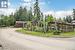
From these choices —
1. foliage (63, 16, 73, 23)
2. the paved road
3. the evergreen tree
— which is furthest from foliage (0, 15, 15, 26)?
foliage (63, 16, 73, 23)

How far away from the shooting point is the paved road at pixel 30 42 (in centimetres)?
282

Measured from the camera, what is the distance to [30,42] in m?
3.09

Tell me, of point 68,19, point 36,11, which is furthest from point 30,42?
point 68,19

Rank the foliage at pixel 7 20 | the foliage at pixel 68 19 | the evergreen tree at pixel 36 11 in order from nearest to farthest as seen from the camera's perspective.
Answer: the foliage at pixel 68 19 → the evergreen tree at pixel 36 11 → the foliage at pixel 7 20

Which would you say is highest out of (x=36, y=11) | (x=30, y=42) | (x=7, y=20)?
(x=36, y=11)

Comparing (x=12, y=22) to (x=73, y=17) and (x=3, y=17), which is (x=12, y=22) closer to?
(x=3, y=17)

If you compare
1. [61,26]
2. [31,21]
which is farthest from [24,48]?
[61,26]

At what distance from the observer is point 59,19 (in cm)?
288

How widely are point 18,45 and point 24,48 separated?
14 cm

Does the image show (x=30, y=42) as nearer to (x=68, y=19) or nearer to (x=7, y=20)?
(x=7, y=20)

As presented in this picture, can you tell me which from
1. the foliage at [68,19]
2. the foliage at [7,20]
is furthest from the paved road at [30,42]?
the foliage at [68,19]

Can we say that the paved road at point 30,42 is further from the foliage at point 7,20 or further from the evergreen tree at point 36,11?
the evergreen tree at point 36,11

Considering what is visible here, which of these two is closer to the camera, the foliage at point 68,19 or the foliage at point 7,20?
the foliage at point 68,19

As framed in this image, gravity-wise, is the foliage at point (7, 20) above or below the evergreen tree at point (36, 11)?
below
